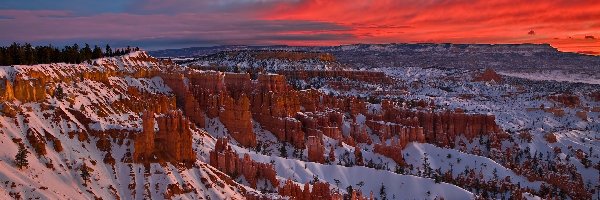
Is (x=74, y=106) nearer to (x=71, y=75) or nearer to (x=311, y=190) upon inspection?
(x=71, y=75)

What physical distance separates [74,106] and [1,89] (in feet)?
32.3

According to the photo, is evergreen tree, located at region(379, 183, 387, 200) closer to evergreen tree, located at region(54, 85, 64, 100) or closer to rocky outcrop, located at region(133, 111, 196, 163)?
rocky outcrop, located at region(133, 111, 196, 163)

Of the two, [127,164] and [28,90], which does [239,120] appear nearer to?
[127,164]

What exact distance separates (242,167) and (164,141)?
49.5 feet

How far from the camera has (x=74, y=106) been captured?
76.3m

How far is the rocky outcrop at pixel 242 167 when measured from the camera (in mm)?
84938

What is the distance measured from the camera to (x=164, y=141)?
7519 centimetres

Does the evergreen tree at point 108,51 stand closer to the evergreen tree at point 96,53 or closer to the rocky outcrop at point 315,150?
the evergreen tree at point 96,53

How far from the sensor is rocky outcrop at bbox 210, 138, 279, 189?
3344 inches

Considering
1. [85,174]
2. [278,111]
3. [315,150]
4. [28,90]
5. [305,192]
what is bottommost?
[315,150]

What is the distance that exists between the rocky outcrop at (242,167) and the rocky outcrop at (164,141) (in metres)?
8.94

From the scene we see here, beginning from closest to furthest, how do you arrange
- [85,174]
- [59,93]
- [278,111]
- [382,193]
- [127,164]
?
[85,174] < [127,164] < [59,93] < [382,193] < [278,111]

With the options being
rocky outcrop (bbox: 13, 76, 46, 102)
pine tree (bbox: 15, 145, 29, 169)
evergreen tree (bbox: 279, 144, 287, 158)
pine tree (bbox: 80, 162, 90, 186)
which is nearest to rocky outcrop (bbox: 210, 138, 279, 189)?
evergreen tree (bbox: 279, 144, 287, 158)

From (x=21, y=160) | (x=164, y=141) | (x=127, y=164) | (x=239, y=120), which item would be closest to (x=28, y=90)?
(x=21, y=160)
